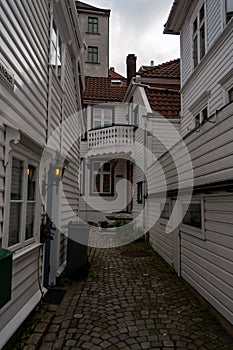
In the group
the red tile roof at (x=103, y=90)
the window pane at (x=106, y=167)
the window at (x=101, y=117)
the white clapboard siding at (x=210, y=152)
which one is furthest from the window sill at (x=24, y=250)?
the red tile roof at (x=103, y=90)

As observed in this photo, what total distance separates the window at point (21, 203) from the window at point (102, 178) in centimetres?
1104

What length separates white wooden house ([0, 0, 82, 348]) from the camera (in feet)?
10.1

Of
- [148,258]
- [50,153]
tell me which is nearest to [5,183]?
[50,153]

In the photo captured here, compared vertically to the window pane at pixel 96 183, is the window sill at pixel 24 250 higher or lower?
lower

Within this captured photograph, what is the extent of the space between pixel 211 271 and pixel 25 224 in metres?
3.01

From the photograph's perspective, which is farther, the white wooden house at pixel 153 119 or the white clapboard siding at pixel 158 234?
the white wooden house at pixel 153 119

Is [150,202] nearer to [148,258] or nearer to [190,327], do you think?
[148,258]

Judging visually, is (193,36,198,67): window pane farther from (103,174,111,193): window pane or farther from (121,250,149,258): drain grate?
(103,174,111,193): window pane

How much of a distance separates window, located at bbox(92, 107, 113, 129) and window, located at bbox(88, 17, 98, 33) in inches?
439

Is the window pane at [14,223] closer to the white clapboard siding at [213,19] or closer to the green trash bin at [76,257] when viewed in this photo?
the green trash bin at [76,257]

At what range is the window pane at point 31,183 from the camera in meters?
4.09

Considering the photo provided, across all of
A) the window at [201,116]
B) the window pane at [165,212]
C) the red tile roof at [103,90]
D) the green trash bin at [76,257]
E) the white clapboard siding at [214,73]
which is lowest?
the green trash bin at [76,257]

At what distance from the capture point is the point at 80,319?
401cm

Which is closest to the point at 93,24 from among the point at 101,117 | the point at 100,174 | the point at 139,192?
the point at 101,117
